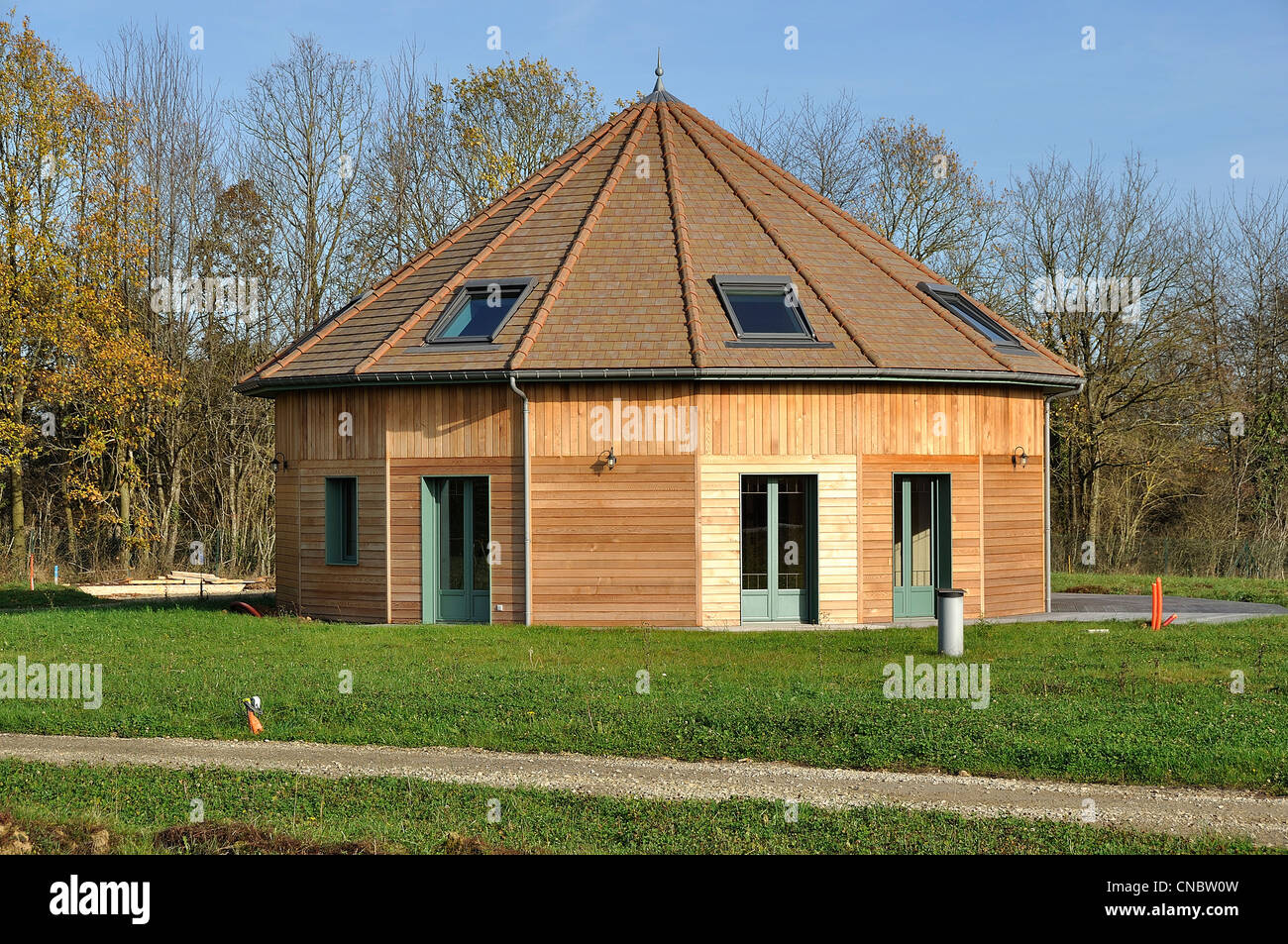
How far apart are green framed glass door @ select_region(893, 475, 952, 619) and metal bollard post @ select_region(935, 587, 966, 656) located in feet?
15.0

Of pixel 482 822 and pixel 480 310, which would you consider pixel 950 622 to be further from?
pixel 480 310

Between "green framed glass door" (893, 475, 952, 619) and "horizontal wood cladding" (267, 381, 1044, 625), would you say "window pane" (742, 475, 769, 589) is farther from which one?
"green framed glass door" (893, 475, 952, 619)

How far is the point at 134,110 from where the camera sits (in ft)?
114

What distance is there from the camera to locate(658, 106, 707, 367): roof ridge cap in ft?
63.6

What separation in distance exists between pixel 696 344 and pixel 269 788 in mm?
11244

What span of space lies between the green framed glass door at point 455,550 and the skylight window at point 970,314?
9572 millimetres

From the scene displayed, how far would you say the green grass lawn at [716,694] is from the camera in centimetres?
1081

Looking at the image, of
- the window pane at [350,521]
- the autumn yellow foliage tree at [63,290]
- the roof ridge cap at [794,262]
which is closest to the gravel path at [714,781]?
the window pane at [350,521]

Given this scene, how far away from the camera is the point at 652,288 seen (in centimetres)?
2091

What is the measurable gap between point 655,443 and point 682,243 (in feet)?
14.3

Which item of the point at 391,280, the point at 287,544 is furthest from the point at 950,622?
the point at 391,280
